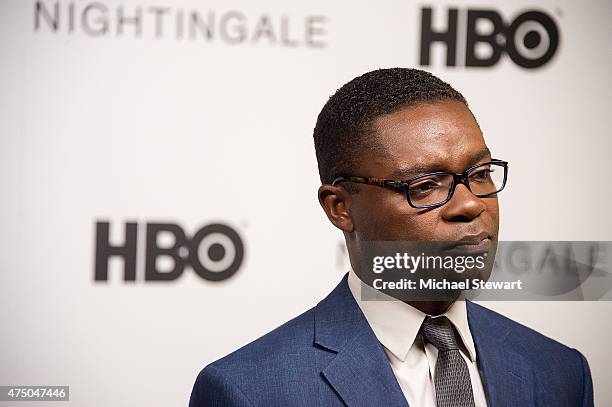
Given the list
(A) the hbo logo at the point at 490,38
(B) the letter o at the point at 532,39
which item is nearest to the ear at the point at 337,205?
(A) the hbo logo at the point at 490,38

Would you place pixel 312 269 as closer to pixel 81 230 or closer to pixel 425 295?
pixel 425 295

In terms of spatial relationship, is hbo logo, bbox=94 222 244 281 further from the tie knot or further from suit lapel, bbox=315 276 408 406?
the tie knot

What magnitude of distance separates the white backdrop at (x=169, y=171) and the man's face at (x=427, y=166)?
0.38 m

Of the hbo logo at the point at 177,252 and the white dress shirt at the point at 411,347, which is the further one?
the hbo logo at the point at 177,252

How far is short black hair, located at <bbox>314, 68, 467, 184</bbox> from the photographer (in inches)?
52.7

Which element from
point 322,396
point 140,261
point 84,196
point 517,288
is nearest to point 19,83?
point 84,196

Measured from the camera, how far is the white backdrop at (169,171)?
A: 1.67m

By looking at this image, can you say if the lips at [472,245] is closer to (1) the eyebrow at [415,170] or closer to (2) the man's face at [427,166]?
(2) the man's face at [427,166]

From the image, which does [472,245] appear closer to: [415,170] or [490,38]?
[415,170]

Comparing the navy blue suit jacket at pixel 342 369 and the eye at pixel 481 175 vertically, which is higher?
the eye at pixel 481 175

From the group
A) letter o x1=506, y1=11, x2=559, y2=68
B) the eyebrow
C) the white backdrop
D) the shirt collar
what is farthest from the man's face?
letter o x1=506, y1=11, x2=559, y2=68

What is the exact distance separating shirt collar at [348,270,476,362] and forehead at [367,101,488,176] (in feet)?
0.77

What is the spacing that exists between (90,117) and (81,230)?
0.25 m

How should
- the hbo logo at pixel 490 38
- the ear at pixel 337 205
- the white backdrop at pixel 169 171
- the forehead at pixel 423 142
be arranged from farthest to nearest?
the hbo logo at pixel 490 38 < the white backdrop at pixel 169 171 < the ear at pixel 337 205 < the forehead at pixel 423 142
